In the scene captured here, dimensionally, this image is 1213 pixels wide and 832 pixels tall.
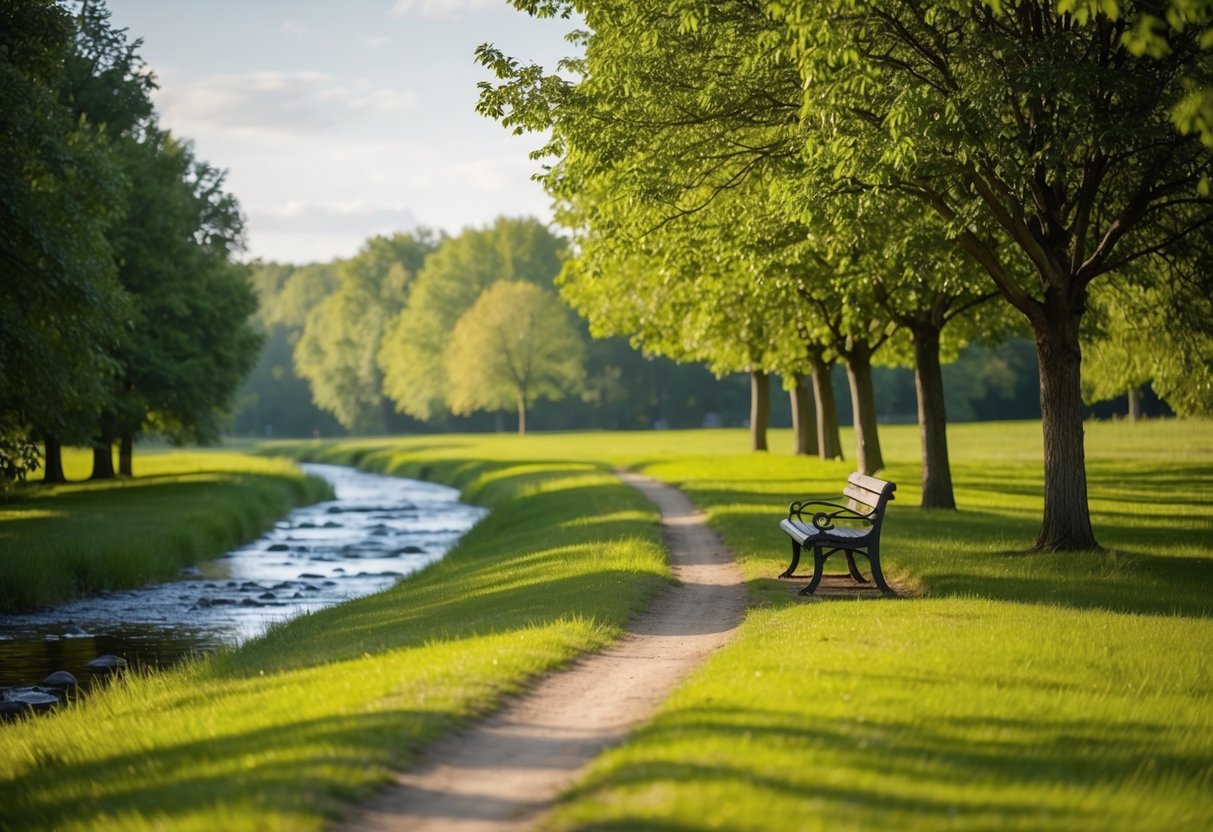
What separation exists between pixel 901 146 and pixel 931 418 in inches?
490

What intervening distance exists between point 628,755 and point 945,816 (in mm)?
2049

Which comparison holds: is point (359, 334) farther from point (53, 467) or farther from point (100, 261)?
point (100, 261)

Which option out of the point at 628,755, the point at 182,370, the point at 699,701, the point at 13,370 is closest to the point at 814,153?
the point at 699,701

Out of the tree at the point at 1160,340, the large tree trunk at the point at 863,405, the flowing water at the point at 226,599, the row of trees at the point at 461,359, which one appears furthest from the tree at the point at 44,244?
the row of trees at the point at 461,359

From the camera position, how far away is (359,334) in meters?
110

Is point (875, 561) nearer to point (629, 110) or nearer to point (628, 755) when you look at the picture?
point (629, 110)

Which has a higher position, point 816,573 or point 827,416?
point 827,416

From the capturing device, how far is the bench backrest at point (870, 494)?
15915 mm

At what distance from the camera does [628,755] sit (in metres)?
7.77

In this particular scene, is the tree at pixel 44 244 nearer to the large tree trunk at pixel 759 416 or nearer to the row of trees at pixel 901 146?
the row of trees at pixel 901 146

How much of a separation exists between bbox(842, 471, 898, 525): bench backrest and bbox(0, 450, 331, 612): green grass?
13.4 metres

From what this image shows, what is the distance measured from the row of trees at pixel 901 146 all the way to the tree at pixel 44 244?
350 inches

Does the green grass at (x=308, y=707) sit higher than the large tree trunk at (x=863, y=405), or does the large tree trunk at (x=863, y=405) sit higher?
the large tree trunk at (x=863, y=405)

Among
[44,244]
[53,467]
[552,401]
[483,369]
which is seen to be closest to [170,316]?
[53,467]
